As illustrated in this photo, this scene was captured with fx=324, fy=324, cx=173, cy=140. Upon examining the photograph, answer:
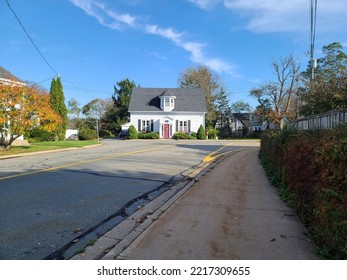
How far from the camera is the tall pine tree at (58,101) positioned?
3769cm

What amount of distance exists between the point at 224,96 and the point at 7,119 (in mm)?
56494

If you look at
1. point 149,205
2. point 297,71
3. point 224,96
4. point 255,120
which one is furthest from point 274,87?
point 149,205

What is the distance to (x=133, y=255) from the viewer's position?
13.3 ft

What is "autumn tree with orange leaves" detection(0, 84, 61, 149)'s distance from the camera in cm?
2161

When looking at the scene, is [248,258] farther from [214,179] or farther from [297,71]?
[297,71]

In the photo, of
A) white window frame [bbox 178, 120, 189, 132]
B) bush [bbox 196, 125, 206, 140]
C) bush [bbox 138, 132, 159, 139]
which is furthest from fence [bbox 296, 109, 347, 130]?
white window frame [bbox 178, 120, 189, 132]

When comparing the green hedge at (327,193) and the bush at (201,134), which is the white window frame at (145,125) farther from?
the green hedge at (327,193)

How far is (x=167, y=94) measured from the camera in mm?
54281

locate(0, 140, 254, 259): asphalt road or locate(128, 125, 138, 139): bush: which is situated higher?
locate(128, 125, 138, 139): bush

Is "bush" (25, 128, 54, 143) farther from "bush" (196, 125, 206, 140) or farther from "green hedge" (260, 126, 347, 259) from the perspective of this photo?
"green hedge" (260, 126, 347, 259)

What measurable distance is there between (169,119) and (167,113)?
4.43 feet

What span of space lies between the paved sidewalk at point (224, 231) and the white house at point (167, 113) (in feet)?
148

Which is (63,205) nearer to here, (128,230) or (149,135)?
(128,230)

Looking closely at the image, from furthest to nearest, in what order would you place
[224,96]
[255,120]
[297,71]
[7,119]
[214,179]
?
[255,120]
[224,96]
[297,71]
[7,119]
[214,179]
